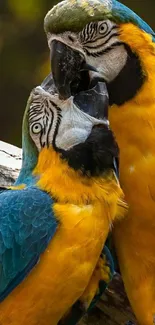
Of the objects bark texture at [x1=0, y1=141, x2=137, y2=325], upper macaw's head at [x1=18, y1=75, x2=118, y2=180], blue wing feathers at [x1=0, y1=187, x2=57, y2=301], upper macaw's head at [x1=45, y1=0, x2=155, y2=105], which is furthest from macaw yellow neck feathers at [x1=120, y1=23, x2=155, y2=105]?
bark texture at [x1=0, y1=141, x2=137, y2=325]

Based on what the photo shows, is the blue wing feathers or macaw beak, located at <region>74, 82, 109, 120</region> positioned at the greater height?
macaw beak, located at <region>74, 82, 109, 120</region>

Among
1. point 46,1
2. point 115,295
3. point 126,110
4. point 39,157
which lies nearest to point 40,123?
point 39,157

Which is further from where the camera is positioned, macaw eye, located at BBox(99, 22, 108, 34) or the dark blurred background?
the dark blurred background

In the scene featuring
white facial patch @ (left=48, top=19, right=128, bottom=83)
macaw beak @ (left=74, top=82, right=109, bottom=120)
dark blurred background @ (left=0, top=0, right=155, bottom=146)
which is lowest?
dark blurred background @ (left=0, top=0, right=155, bottom=146)

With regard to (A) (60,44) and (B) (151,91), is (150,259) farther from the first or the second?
(A) (60,44)

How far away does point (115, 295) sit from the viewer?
7.16 ft

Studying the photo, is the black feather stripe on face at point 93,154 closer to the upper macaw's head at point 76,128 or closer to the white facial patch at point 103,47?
the upper macaw's head at point 76,128

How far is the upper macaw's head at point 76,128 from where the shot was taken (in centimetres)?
186

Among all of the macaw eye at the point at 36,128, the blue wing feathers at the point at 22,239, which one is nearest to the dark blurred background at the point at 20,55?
the macaw eye at the point at 36,128

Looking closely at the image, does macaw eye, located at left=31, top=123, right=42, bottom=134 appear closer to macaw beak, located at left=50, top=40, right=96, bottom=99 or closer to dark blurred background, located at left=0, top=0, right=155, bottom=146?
macaw beak, located at left=50, top=40, right=96, bottom=99

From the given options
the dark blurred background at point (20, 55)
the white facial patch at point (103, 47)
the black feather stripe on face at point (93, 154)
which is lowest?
the dark blurred background at point (20, 55)

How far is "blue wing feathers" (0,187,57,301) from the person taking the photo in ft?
5.96

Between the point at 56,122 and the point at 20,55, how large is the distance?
3301 millimetres

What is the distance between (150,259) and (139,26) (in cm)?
55
